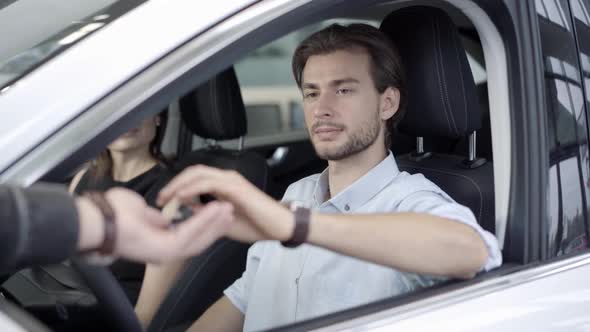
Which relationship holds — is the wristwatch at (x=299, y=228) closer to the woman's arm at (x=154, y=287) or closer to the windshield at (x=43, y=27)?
the windshield at (x=43, y=27)

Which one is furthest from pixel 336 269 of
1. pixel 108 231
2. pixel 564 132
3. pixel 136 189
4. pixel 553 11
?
pixel 136 189

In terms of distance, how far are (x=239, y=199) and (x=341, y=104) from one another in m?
0.82

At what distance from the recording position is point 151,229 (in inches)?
40.0

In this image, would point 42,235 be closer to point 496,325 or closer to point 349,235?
point 349,235

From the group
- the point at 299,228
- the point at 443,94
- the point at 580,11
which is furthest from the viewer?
the point at 443,94

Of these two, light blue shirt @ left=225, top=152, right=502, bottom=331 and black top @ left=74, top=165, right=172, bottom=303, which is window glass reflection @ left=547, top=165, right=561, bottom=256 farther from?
black top @ left=74, top=165, right=172, bottom=303

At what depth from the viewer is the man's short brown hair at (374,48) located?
196 centimetres

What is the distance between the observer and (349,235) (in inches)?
50.8

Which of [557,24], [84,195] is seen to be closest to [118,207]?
[84,195]

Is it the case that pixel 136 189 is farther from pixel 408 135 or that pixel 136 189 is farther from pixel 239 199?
pixel 239 199

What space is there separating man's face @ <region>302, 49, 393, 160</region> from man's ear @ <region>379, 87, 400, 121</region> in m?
0.01

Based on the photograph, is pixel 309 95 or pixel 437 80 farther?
pixel 309 95

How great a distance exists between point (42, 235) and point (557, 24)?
3.90 ft

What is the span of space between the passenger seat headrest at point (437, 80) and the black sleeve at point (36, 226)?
1.11m
